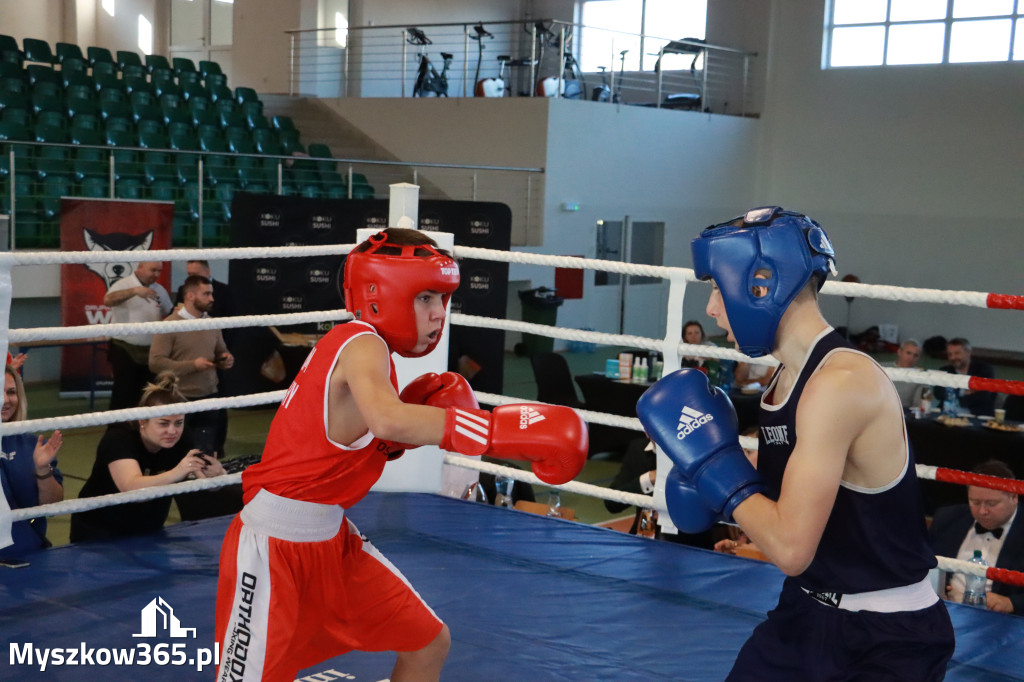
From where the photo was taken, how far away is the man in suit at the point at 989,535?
2.86 meters

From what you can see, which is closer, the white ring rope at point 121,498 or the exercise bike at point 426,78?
the white ring rope at point 121,498

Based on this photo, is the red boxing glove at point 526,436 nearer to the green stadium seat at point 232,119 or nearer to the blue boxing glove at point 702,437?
the blue boxing glove at point 702,437

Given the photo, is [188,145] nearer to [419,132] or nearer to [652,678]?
[419,132]

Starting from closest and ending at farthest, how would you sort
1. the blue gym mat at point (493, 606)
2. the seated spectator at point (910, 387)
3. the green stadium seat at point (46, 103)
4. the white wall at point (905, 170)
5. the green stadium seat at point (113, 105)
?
the blue gym mat at point (493, 606) < the seated spectator at point (910, 387) < the green stadium seat at point (46, 103) < the green stadium seat at point (113, 105) < the white wall at point (905, 170)

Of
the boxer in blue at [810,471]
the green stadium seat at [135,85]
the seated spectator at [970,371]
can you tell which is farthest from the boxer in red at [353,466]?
the green stadium seat at [135,85]

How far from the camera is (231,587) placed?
5.65 feet

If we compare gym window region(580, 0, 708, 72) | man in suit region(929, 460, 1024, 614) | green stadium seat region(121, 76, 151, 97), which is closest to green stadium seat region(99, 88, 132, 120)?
green stadium seat region(121, 76, 151, 97)

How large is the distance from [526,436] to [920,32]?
12.4m

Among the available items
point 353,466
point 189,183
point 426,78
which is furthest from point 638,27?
point 353,466

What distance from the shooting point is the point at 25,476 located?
9.20 ft

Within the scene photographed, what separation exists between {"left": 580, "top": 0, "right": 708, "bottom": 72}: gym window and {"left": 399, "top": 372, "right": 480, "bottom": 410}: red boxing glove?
1225 cm

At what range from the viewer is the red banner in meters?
6.73

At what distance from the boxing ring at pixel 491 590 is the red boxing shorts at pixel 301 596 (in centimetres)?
46

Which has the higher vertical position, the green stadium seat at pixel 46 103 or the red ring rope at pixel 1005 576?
the green stadium seat at pixel 46 103
